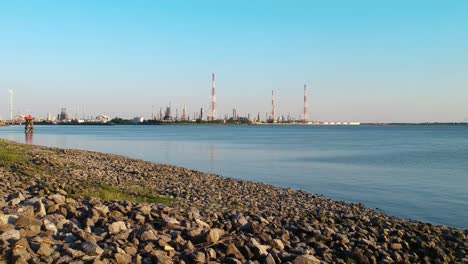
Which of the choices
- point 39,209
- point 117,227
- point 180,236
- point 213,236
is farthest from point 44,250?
point 213,236

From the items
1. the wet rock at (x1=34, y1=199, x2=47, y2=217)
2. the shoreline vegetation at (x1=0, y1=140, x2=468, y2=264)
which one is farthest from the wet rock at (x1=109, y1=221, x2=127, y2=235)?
the wet rock at (x1=34, y1=199, x2=47, y2=217)

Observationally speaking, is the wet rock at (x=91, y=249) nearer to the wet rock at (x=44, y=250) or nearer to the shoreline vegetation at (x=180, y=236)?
the shoreline vegetation at (x=180, y=236)

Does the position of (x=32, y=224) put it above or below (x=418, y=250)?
above

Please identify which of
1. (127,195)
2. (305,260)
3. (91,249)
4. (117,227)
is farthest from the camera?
(127,195)

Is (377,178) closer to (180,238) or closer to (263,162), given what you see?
(263,162)

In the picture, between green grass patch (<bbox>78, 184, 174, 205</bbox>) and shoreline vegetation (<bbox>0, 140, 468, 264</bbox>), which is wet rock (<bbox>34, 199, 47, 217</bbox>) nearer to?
shoreline vegetation (<bbox>0, 140, 468, 264</bbox>)

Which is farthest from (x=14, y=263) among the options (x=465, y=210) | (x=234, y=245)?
(x=465, y=210)

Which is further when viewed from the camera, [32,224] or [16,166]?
[16,166]

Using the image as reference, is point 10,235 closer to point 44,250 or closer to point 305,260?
point 44,250

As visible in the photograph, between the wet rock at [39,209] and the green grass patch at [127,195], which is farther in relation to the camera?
the green grass patch at [127,195]

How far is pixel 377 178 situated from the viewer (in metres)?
33.6

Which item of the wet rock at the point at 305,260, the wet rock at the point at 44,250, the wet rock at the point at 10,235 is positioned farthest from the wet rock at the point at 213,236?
the wet rock at the point at 10,235

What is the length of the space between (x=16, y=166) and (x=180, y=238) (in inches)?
586

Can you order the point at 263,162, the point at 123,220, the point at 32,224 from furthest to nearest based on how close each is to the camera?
1. the point at 263,162
2. the point at 123,220
3. the point at 32,224
